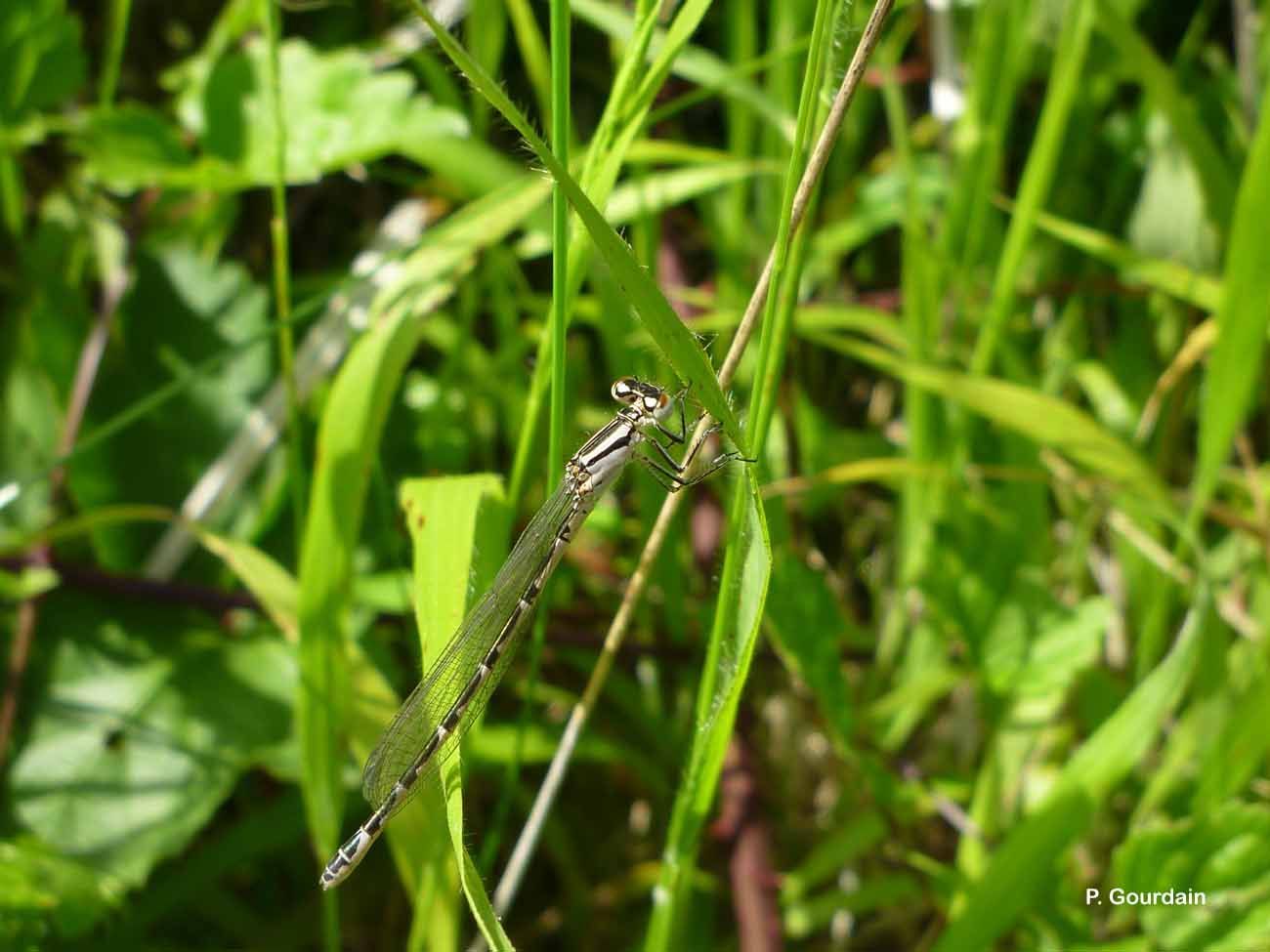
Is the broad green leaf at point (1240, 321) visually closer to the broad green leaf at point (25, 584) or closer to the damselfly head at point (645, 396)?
the damselfly head at point (645, 396)

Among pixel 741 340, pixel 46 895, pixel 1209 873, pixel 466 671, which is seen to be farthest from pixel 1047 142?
pixel 46 895

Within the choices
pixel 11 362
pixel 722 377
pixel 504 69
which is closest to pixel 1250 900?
pixel 722 377

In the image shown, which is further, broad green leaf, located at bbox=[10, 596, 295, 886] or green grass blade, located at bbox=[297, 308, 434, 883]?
broad green leaf, located at bbox=[10, 596, 295, 886]

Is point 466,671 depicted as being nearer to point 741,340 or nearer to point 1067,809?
point 741,340

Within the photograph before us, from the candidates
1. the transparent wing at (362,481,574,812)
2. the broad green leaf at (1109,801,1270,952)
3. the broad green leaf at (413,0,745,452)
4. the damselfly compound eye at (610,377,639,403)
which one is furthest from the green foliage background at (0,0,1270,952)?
the broad green leaf at (413,0,745,452)

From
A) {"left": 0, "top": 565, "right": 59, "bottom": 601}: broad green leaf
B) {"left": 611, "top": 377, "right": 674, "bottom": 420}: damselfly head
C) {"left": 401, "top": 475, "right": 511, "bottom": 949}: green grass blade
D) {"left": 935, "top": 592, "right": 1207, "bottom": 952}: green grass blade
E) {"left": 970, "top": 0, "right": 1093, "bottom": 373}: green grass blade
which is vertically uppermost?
{"left": 970, "top": 0, "right": 1093, "bottom": 373}: green grass blade

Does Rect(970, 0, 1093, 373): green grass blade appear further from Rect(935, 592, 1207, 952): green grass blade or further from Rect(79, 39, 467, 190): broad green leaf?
Rect(79, 39, 467, 190): broad green leaf
